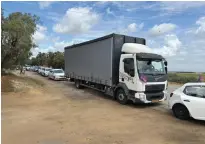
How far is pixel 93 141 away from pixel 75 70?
12757 millimetres

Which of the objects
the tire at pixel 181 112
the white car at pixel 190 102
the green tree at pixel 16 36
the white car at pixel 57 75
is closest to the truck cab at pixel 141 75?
the white car at pixel 190 102

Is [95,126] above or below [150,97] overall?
below

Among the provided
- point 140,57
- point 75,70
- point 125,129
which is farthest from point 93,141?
point 75,70

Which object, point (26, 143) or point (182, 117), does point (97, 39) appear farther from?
point (26, 143)

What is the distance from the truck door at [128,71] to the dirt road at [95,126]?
47.7 inches

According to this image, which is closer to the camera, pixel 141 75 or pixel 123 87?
pixel 141 75

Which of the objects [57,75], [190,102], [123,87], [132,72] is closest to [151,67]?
[132,72]

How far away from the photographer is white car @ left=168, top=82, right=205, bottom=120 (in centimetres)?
A: 749

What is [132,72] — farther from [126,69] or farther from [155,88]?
[155,88]

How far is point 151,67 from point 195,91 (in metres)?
3.41

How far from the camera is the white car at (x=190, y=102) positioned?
7.49 m

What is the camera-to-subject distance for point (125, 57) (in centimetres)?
1136

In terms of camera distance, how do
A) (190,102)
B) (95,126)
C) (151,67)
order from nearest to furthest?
(95,126) < (190,102) < (151,67)

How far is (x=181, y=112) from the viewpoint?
827cm
